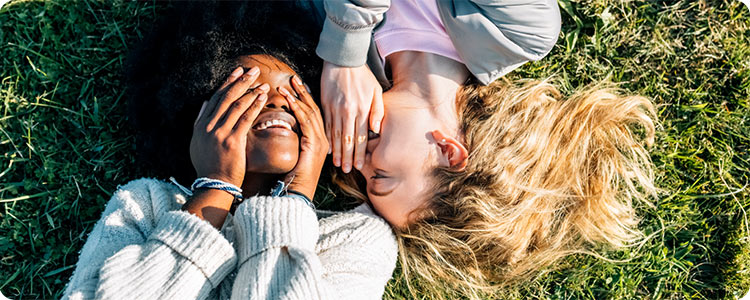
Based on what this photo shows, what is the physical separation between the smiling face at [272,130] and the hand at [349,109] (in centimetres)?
27

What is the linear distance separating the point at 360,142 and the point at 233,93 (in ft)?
2.35

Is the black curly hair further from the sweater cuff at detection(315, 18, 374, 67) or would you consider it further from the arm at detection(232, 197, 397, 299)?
the arm at detection(232, 197, 397, 299)

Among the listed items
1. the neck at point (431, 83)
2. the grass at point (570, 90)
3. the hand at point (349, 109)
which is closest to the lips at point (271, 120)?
the hand at point (349, 109)

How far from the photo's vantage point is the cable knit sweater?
103 inches

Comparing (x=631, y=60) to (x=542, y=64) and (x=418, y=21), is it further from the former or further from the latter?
(x=418, y=21)

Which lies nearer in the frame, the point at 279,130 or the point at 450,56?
the point at 279,130

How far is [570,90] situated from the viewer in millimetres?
3533

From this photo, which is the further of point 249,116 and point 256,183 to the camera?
point 256,183

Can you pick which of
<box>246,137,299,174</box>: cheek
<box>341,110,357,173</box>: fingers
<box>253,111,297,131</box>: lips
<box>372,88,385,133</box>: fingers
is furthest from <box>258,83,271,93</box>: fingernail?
<box>372,88,385,133</box>: fingers

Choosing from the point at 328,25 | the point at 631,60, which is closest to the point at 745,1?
the point at 631,60

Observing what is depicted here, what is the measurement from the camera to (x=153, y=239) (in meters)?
2.72

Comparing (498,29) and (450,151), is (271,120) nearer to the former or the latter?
(450,151)

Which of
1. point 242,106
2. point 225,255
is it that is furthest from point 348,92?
point 225,255

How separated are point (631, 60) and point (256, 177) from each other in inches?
93.8
